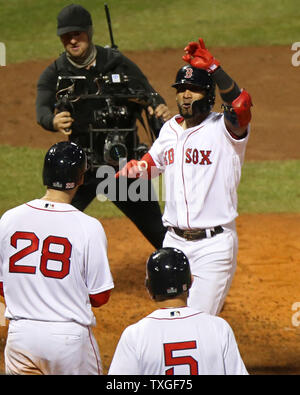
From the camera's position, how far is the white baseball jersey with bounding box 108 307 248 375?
3.51 m

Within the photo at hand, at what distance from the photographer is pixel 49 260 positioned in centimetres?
416

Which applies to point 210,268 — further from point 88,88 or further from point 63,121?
point 88,88

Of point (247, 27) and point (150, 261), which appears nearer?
point (150, 261)

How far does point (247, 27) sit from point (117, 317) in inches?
497

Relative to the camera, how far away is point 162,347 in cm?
350

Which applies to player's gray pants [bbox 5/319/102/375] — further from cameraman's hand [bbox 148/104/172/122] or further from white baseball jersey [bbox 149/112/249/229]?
cameraman's hand [bbox 148/104/172/122]

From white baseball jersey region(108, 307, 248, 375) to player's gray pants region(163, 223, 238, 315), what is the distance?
70.7 inches

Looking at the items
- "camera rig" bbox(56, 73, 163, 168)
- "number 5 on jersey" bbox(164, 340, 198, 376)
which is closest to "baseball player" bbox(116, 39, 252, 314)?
"camera rig" bbox(56, 73, 163, 168)

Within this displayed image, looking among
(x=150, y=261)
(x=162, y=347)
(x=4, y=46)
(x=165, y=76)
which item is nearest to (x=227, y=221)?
(x=150, y=261)

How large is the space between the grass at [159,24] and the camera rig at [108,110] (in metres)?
10.5

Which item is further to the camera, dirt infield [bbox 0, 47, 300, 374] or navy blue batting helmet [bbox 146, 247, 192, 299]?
dirt infield [bbox 0, 47, 300, 374]

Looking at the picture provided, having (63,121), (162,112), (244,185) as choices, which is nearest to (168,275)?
(162,112)

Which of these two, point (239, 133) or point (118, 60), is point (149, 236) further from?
point (239, 133)

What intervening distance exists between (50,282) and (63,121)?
2.70 meters
